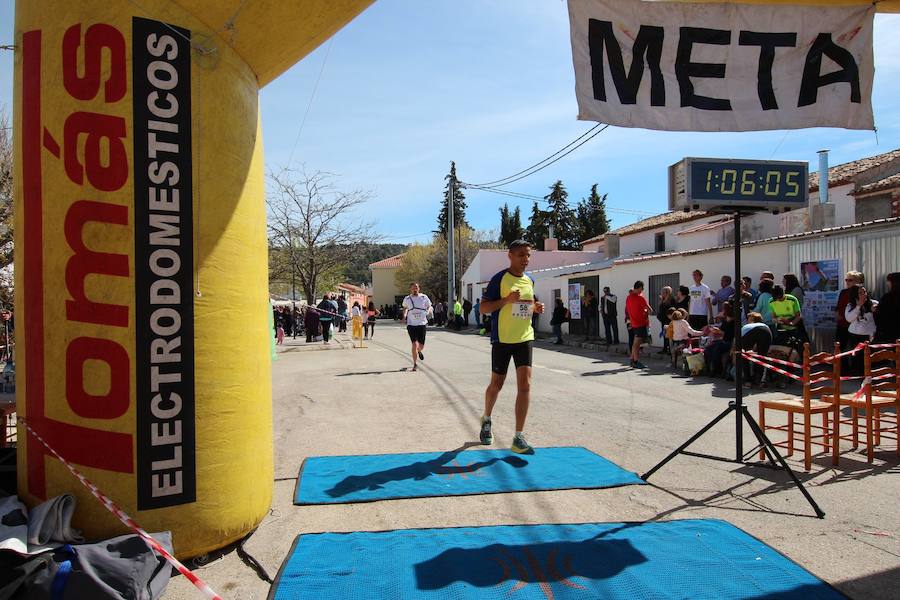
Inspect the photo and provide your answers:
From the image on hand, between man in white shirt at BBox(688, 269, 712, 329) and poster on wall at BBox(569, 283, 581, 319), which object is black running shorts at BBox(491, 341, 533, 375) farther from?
poster on wall at BBox(569, 283, 581, 319)

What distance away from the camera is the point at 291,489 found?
4.74 metres

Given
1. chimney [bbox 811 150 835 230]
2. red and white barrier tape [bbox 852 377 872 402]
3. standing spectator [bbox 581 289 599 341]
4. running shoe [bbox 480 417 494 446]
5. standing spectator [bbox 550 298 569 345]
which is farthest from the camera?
standing spectator [bbox 550 298 569 345]

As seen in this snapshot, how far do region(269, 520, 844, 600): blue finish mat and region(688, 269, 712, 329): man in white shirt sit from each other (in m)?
10.6

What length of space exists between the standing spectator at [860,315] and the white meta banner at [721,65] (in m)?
6.39

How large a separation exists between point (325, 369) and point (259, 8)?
34.6ft

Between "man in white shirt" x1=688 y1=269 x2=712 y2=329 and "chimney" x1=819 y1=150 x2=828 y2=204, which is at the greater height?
"chimney" x1=819 y1=150 x2=828 y2=204

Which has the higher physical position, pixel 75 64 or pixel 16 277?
pixel 75 64

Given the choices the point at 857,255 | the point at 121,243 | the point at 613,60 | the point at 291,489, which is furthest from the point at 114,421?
the point at 857,255

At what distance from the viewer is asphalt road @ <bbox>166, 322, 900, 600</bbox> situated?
11.6 feet

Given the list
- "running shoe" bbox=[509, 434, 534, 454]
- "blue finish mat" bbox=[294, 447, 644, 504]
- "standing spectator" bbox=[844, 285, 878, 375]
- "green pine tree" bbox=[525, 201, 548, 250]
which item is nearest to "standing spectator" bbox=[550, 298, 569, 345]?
"standing spectator" bbox=[844, 285, 878, 375]

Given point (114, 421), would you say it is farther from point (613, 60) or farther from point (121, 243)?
point (613, 60)

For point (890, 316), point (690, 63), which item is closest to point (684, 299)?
point (890, 316)

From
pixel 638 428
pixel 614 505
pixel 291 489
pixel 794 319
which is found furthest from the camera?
pixel 794 319

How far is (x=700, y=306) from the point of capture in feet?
45.0
